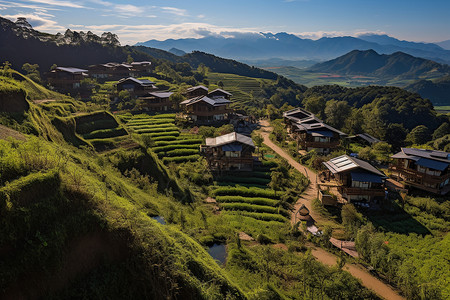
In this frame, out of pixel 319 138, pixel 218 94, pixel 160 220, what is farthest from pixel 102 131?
pixel 218 94

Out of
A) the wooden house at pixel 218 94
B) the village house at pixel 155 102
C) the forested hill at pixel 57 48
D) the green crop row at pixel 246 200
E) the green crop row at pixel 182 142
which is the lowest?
the green crop row at pixel 246 200

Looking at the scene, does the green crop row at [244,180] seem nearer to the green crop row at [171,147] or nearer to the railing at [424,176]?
the green crop row at [171,147]

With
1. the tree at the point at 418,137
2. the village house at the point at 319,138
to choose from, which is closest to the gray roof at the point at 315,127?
the village house at the point at 319,138

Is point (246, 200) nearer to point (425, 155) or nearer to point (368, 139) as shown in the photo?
point (425, 155)

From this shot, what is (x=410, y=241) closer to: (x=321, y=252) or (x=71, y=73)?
(x=321, y=252)

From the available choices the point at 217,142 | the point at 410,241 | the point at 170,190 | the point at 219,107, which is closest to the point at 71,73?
the point at 219,107

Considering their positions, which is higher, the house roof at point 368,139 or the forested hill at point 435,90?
the forested hill at point 435,90

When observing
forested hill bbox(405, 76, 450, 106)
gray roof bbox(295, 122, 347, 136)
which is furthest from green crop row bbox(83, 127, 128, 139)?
forested hill bbox(405, 76, 450, 106)
